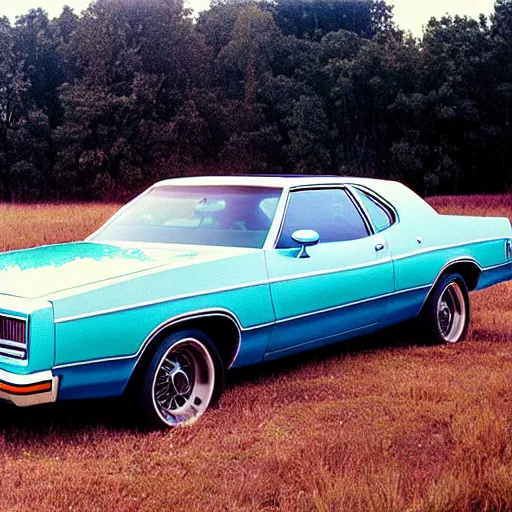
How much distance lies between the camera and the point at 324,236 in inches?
252

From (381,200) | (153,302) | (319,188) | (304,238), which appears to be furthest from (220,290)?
(381,200)

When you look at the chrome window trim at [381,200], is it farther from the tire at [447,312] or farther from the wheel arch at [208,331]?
the wheel arch at [208,331]

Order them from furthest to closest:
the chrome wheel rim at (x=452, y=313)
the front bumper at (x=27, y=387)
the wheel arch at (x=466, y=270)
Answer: the chrome wheel rim at (x=452, y=313) < the wheel arch at (x=466, y=270) < the front bumper at (x=27, y=387)

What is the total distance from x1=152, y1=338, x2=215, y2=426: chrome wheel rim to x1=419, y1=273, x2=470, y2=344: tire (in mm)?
2639

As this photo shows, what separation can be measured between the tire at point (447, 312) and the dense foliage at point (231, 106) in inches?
1496

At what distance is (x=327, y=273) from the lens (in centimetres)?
619

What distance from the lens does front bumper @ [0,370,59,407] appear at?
446 centimetres

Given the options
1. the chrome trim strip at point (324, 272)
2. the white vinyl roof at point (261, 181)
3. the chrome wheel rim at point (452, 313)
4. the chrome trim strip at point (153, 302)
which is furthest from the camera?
the chrome wheel rim at point (452, 313)

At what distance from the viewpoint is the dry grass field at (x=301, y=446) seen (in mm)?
4023

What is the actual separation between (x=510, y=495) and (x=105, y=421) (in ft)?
7.82

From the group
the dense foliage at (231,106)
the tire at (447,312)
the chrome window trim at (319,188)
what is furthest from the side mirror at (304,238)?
the dense foliage at (231,106)

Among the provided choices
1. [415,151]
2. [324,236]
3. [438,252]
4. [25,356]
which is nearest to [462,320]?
[438,252]

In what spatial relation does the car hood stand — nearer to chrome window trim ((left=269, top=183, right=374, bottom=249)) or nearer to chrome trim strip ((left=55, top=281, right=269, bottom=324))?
chrome trim strip ((left=55, top=281, right=269, bottom=324))

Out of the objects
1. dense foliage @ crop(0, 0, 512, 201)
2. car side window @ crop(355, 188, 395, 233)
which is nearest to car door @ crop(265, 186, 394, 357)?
car side window @ crop(355, 188, 395, 233)
